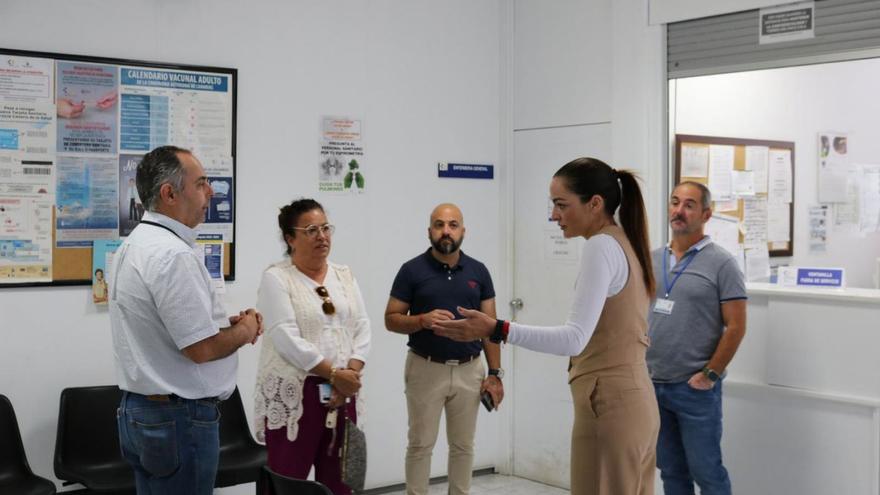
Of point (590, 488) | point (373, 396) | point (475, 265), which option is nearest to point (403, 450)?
point (373, 396)

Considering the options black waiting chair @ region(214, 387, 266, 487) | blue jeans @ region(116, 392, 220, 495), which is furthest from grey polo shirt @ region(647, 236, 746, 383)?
blue jeans @ region(116, 392, 220, 495)

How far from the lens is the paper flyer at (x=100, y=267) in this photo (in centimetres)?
429

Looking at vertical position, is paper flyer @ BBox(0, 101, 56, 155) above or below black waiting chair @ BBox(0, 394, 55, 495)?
above

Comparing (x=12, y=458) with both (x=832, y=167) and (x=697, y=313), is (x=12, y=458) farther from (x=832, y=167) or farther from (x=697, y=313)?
(x=832, y=167)

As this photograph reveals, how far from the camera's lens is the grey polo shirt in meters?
3.93

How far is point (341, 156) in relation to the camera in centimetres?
505

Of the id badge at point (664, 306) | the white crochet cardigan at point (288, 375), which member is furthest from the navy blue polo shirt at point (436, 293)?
the id badge at point (664, 306)

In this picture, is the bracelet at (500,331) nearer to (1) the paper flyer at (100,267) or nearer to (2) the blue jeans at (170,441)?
(2) the blue jeans at (170,441)

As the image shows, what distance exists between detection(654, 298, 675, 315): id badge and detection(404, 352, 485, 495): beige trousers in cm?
89

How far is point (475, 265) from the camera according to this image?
14.0ft

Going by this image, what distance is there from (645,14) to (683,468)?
2.42m

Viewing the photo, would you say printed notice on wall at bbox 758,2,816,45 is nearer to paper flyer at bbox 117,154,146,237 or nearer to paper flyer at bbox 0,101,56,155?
paper flyer at bbox 117,154,146,237

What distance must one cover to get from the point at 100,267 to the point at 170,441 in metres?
1.94

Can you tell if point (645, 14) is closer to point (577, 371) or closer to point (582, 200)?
point (582, 200)
